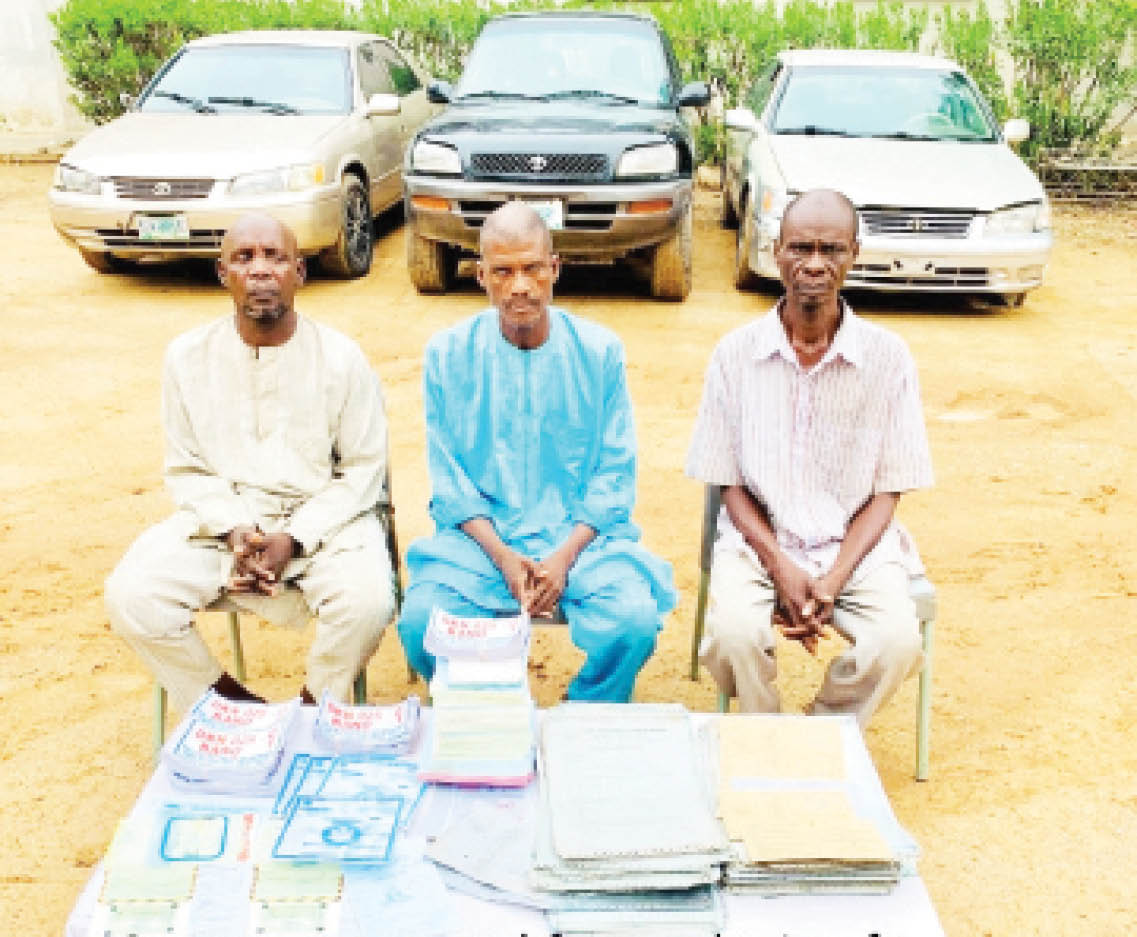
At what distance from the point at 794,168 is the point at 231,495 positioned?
18.4ft

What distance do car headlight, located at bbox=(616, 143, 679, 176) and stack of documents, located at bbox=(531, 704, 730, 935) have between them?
5804mm

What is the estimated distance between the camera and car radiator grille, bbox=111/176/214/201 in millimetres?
8312

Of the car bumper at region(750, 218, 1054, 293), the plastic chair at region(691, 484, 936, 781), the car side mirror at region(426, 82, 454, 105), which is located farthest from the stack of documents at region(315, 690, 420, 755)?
the car side mirror at region(426, 82, 454, 105)

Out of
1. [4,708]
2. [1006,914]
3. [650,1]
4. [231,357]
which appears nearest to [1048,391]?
[1006,914]

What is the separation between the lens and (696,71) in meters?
12.8

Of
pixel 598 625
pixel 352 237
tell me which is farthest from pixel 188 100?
pixel 598 625

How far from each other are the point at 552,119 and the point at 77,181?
128 inches

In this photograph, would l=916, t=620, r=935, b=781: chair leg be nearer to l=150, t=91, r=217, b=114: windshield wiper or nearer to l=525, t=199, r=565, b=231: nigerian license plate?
l=525, t=199, r=565, b=231: nigerian license plate

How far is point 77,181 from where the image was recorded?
332 inches

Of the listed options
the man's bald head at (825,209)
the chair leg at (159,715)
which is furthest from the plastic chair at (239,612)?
the man's bald head at (825,209)

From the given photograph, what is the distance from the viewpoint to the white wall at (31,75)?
573 inches

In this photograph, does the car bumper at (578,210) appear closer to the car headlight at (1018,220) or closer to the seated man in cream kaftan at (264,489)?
the car headlight at (1018,220)

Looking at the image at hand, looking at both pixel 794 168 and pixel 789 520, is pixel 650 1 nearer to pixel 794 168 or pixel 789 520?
pixel 794 168

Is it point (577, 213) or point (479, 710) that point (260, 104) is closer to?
point (577, 213)
